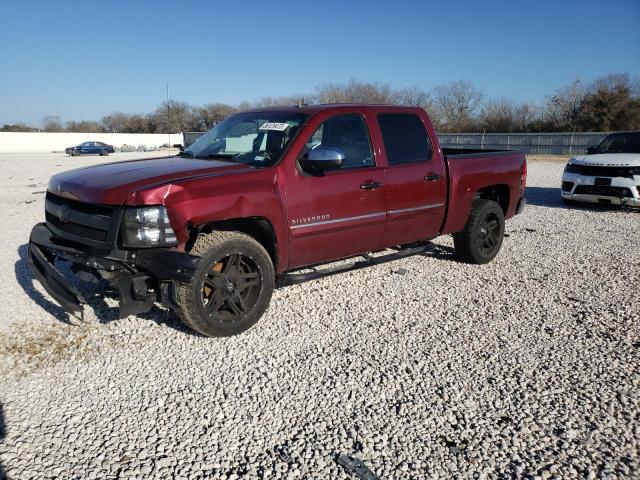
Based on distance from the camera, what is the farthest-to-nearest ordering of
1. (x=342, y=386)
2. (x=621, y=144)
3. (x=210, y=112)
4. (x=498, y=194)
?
(x=210, y=112), (x=621, y=144), (x=498, y=194), (x=342, y=386)

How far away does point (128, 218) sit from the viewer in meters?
3.57

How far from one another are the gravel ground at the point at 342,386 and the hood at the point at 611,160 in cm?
531

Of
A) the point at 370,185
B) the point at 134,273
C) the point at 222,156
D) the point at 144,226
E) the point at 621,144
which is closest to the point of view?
the point at 144,226

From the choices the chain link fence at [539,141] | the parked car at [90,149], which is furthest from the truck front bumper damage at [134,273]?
the parked car at [90,149]

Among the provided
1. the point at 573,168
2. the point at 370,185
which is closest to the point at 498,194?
the point at 370,185

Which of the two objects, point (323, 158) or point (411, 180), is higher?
point (323, 158)

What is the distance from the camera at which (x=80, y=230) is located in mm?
3910

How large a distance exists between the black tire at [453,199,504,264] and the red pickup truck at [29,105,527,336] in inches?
14.7

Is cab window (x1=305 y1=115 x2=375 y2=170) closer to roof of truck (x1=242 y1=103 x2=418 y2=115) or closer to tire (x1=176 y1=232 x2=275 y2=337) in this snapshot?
roof of truck (x1=242 y1=103 x2=418 y2=115)

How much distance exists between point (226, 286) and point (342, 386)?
127 cm

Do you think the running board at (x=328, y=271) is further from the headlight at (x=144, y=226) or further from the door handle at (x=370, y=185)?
the headlight at (x=144, y=226)

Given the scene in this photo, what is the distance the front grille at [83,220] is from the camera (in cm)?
367

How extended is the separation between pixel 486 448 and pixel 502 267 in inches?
157

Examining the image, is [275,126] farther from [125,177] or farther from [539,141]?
[539,141]
